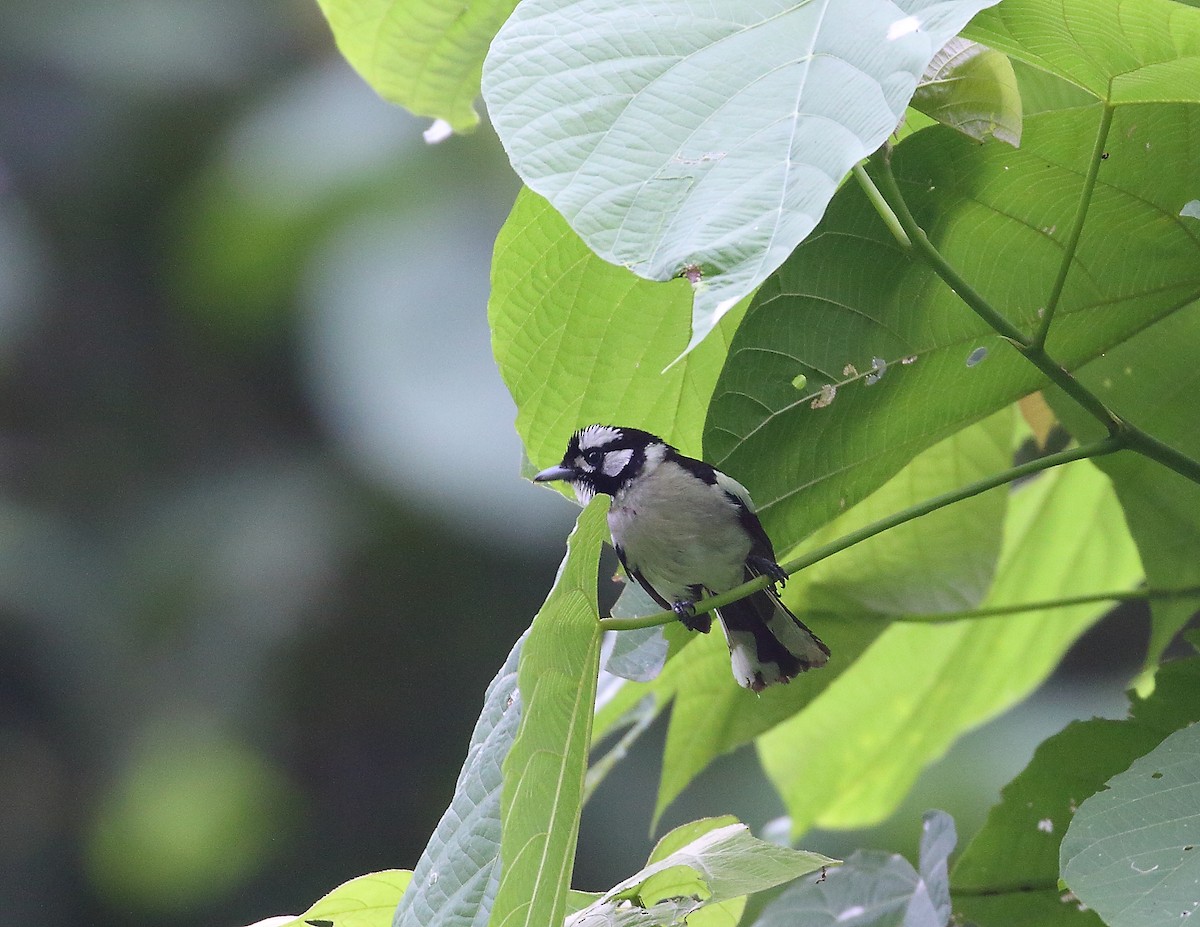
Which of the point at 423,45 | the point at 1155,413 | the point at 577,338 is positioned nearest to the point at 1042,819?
the point at 1155,413

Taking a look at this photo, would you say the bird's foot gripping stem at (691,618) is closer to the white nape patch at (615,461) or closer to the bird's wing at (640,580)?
the bird's wing at (640,580)

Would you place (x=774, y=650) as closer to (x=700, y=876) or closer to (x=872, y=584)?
(x=872, y=584)

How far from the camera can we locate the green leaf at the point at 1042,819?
3.90ft

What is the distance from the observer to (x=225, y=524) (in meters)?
4.07

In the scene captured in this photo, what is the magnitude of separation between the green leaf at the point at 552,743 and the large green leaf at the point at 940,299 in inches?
10.3

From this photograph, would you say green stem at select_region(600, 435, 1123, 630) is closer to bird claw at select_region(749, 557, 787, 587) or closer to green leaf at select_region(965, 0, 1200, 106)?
bird claw at select_region(749, 557, 787, 587)

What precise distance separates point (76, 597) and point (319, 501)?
2.97ft

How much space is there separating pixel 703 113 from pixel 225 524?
360 centimetres

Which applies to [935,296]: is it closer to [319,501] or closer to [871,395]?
[871,395]

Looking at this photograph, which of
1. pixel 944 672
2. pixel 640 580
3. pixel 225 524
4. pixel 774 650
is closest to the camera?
A: pixel 774 650

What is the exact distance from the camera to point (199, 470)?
170 inches

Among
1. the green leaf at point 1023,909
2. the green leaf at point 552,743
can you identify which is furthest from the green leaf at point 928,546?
the green leaf at point 552,743

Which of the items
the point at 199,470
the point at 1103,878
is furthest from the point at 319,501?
the point at 1103,878

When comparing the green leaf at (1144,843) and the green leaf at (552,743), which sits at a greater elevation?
the green leaf at (552,743)
